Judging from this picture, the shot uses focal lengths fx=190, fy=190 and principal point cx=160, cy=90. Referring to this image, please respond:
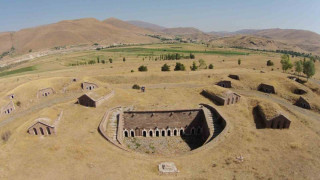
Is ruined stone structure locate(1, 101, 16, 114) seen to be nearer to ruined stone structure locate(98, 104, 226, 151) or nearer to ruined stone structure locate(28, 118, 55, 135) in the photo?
ruined stone structure locate(28, 118, 55, 135)

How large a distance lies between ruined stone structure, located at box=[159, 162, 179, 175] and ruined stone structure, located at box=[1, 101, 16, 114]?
48186 mm

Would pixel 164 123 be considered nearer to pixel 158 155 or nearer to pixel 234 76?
pixel 158 155

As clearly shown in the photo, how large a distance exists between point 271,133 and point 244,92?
87.0 feet

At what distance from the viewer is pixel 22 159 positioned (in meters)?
28.2

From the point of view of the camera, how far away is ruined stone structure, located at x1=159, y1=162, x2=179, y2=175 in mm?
26094

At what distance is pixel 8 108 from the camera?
52.8 m

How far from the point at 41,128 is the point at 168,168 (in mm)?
24515

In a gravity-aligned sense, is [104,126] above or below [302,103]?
below

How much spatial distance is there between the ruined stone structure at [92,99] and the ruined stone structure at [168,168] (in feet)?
88.0

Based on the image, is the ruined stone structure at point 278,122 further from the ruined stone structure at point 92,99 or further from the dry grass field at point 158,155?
the ruined stone structure at point 92,99

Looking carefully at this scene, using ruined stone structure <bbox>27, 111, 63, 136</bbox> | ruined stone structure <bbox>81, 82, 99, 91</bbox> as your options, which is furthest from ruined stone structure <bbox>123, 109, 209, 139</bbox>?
ruined stone structure <bbox>81, 82, 99, 91</bbox>

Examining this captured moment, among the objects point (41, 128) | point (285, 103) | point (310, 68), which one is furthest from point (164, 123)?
point (310, 68)

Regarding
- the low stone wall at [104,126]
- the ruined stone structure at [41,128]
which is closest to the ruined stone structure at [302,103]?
the low stone wall at [104,126]

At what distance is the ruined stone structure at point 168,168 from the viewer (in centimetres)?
2609
